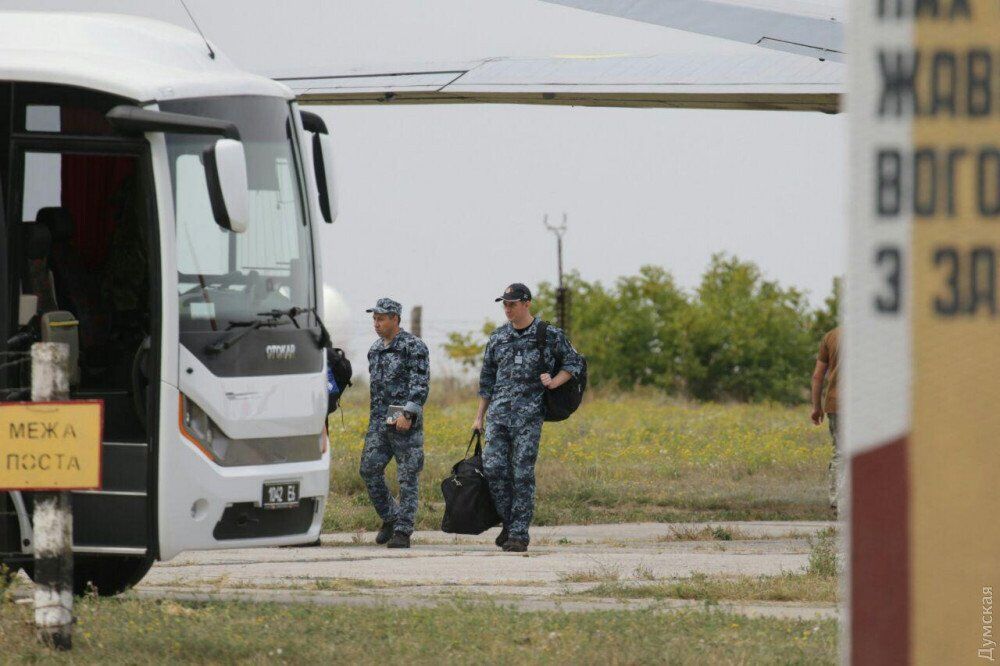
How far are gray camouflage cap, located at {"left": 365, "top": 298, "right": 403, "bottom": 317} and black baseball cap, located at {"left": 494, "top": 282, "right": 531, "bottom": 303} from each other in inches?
43.3

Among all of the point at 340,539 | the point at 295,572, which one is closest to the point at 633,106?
the point at 340,539

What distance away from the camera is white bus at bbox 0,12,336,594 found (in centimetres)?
882

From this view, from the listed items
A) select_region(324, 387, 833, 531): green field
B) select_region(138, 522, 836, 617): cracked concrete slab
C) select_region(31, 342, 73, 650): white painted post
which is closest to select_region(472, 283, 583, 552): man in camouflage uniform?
select_region(138, 522, 836, 617): cracked concrete slab

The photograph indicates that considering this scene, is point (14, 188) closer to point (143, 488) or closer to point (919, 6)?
point (143, 488)

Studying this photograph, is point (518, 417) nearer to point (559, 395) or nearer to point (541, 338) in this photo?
point (559, 395)

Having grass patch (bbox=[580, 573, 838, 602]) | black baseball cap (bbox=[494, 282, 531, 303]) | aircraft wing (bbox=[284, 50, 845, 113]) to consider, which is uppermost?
aircraft wing (bbox=[284, 50, 845, 113])

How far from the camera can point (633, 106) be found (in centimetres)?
1798

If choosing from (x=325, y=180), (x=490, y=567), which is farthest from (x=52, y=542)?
(x=490, y=567)

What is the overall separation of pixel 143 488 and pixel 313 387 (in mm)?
1208

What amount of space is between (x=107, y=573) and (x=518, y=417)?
3.82m

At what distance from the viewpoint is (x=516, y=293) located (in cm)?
1288

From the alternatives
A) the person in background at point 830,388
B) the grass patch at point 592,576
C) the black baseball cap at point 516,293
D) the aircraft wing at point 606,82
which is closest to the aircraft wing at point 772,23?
the aircraft wing at point 606,82

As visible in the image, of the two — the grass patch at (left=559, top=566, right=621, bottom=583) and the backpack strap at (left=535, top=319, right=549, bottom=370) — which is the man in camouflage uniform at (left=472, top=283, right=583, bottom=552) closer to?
the backpack strap at (left=535, top=319, right=549, bottom=370)

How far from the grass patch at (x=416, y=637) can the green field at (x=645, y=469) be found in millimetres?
6446
